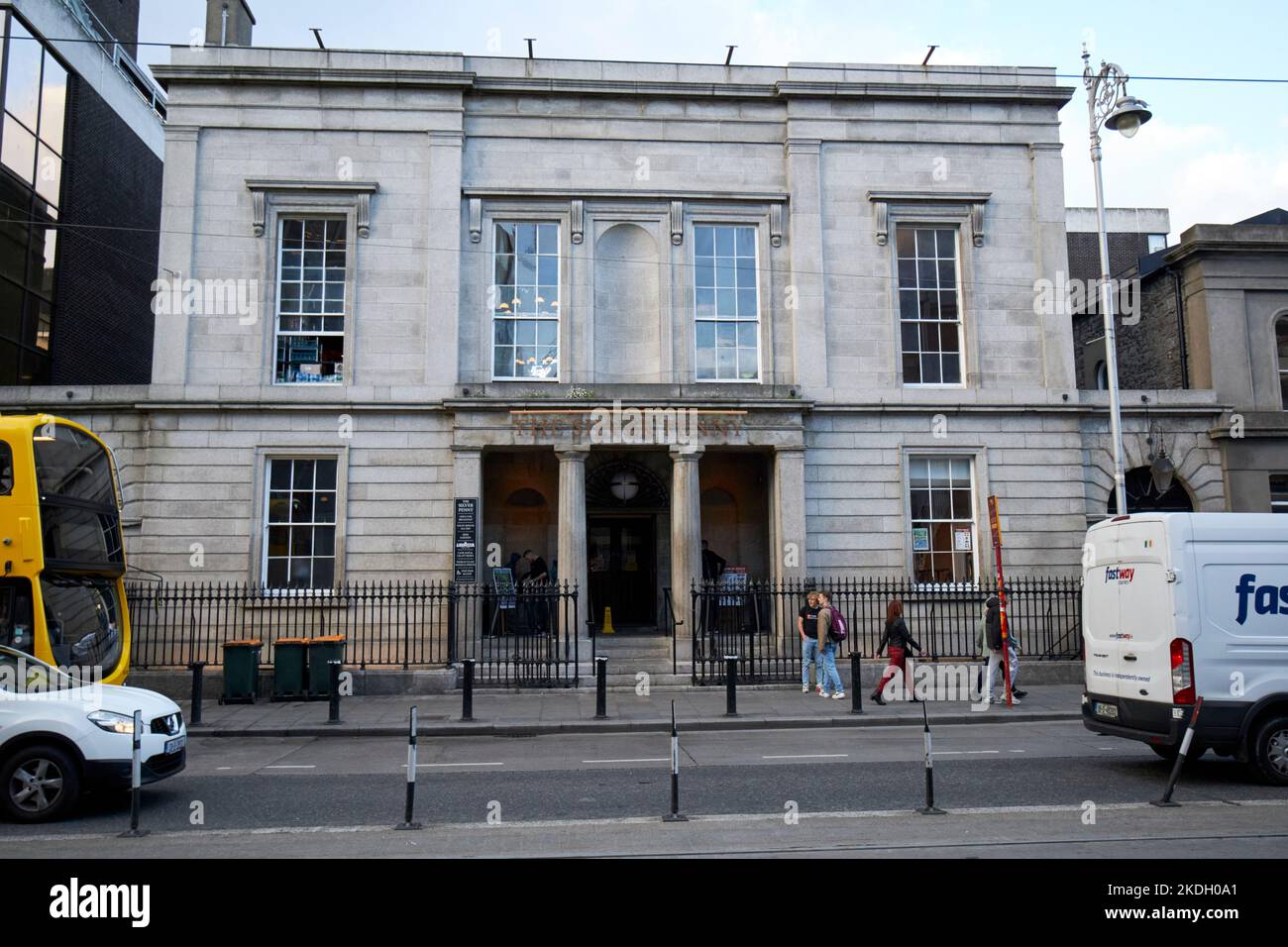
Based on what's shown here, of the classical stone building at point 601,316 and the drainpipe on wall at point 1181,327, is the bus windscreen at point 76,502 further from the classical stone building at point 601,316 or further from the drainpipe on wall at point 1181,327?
the drainpipe on wall at point 1181,327

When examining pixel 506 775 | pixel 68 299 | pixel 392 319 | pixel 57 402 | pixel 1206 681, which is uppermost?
pixel 68 299

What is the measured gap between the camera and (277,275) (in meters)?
21.3

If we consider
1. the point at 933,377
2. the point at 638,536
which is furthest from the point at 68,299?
Result: the point at 933,377

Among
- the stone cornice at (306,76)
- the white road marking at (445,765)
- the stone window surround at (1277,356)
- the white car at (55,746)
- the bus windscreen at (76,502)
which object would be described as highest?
the stone cornice at (306,76)

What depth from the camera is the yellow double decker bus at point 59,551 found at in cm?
1252

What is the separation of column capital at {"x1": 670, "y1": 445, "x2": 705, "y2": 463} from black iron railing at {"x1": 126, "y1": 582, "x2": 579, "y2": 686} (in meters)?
3.58

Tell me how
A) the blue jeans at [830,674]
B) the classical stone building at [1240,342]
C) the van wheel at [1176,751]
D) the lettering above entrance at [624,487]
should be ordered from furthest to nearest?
the lettering above entrance at [624,487]
the classical stone building at [1240,342]
the blue jeans at [830,674]
the van wheel at [1176,751]

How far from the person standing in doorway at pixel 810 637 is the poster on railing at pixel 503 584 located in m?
5.93

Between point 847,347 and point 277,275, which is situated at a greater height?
point 277,275

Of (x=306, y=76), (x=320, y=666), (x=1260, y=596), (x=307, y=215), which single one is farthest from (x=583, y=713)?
(x=306, y=76)

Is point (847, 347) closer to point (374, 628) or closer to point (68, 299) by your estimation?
point (374, 628)

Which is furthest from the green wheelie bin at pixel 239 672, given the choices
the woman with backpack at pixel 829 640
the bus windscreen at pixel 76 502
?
the woman with backpack at pixel 829 640

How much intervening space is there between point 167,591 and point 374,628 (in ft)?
13.5

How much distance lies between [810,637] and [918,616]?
410 cm
